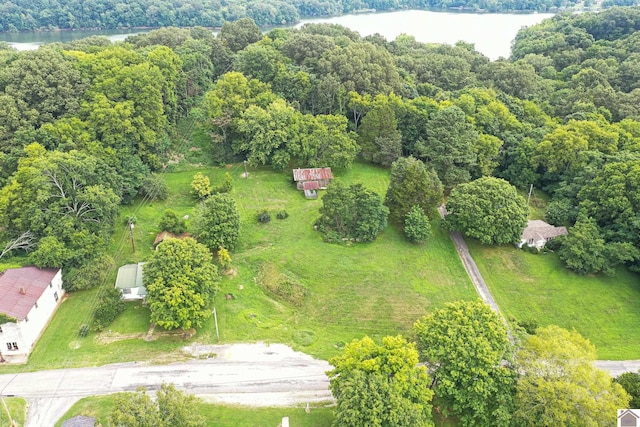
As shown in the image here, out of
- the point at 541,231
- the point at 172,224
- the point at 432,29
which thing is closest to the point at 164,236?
the point at 172,224

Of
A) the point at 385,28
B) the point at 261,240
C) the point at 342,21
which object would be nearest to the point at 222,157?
the point at 261,240

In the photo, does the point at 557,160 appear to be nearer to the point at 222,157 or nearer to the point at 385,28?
the point at 222,157

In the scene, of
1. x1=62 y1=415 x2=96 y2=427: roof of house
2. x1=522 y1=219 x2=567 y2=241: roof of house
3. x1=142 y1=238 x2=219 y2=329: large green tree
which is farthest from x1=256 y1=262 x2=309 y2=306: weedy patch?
x1=522 y1=219 x2=567 y2=241: roof of house

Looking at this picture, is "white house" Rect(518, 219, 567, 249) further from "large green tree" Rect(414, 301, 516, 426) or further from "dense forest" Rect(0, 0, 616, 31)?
"dense forest" Rect(0, 0, 616, 31)

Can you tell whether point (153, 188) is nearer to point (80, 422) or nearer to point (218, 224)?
point (218, 224)

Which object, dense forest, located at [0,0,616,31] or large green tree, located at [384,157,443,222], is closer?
large green tree, located at [384,157,443,222]

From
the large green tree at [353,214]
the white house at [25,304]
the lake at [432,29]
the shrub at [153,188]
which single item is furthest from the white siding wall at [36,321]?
the lake at [432,29]
